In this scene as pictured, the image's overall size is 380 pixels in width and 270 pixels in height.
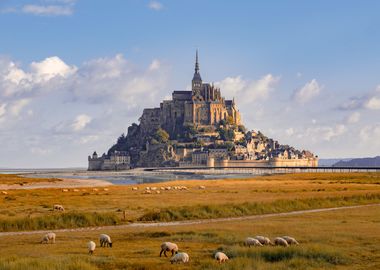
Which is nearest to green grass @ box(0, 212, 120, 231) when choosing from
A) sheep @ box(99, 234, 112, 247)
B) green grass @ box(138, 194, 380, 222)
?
green grass @ box(138, 194, 380, 222)

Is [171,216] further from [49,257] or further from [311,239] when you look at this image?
[49,257]

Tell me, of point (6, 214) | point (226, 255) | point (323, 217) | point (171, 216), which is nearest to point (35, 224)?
point (6, 214)

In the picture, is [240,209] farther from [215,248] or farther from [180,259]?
[180,259]

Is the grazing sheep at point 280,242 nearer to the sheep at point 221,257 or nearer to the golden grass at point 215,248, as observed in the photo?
the golden grass at point 215,248

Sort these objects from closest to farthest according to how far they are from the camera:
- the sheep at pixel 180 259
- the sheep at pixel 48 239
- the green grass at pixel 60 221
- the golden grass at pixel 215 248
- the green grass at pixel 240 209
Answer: the golden grass at pixel 215 248 < the sheep at pixel 180 259 < the sheep at pixel 48 239 < the green grass at pixel 60 221 < the green grass at pixel 240 209

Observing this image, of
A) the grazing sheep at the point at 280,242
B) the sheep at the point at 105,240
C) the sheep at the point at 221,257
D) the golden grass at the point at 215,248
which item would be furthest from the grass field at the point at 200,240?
the grazing sheep at the point at 280,242

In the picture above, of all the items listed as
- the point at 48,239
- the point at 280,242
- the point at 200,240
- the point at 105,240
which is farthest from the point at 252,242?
the point at 48,239

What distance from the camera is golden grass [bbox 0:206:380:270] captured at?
770 inches

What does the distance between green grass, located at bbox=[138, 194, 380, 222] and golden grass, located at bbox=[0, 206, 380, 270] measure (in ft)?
14.8

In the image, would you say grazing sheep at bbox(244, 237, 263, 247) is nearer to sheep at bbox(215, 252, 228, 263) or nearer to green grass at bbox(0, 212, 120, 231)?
sheep at bbox(215, 252, 228, 263)

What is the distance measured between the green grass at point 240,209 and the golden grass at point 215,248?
4.52 m

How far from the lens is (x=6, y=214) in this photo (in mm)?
37250

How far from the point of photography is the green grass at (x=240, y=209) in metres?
37.1

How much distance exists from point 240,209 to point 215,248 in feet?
57.4
